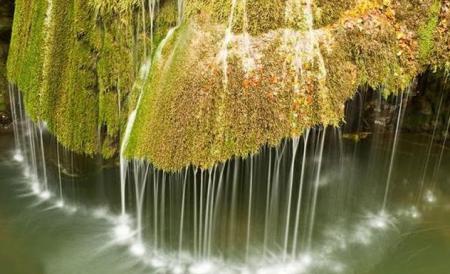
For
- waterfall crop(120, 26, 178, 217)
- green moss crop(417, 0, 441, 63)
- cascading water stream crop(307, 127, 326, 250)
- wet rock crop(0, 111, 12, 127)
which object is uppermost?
green moss crop(417, 0, 441, 63)

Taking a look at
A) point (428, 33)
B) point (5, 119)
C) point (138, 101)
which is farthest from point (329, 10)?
point (5, 119)

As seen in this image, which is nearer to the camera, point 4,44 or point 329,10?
point 329,10

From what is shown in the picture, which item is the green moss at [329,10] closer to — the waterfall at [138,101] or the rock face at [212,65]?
the rock face at [212,65]

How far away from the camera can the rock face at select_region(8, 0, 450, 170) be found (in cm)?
536

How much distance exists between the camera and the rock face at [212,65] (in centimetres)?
536

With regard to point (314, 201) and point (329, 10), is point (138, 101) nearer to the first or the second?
point (329, 10)

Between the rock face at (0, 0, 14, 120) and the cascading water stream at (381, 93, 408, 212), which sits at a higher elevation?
the rock face at (0, 0, 14, 120)

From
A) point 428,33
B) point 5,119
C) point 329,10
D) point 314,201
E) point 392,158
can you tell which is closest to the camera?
point 329,10

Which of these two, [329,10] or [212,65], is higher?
[329,10]

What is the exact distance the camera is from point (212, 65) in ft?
17.8

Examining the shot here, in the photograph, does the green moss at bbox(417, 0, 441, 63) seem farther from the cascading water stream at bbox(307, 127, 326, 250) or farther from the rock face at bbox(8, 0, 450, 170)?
the cascading water stream at bbox(307, 127, 326, 250)

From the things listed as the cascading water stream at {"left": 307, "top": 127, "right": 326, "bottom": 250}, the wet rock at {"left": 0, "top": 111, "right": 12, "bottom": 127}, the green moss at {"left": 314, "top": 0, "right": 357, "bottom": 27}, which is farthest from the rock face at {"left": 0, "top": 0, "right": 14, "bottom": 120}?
the cascading water stream at {"left": 307, "top": 127, "right": 326, "bottom": 250}

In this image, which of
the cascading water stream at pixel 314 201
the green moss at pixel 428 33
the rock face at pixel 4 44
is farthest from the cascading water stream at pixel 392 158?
the rock face at pixel 4 44

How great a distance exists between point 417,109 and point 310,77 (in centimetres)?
553
